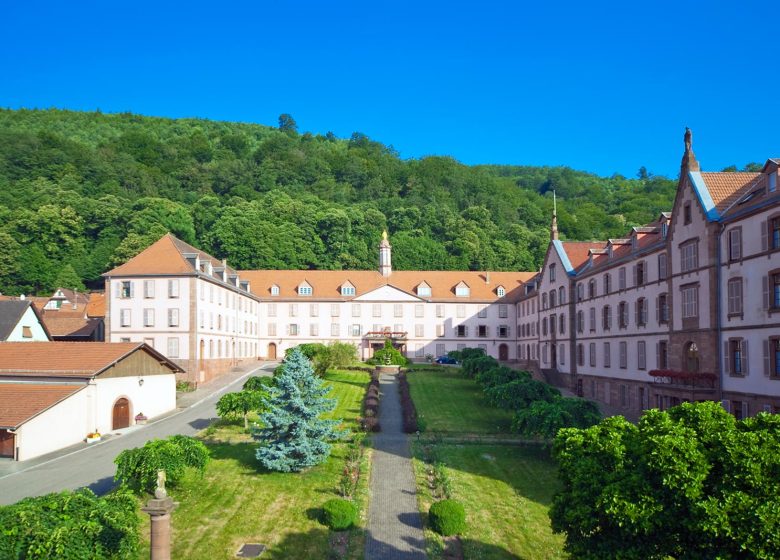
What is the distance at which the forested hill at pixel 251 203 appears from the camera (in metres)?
92.7

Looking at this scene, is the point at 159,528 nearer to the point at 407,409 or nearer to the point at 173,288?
the point at 407,409

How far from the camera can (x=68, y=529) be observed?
14.5 meters

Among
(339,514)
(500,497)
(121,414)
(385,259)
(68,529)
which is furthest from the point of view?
(385,259)

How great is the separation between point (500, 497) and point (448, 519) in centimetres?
475

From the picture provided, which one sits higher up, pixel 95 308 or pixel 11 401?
pixel 95 308

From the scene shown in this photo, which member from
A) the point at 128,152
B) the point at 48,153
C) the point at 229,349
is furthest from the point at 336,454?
the point at 128,152

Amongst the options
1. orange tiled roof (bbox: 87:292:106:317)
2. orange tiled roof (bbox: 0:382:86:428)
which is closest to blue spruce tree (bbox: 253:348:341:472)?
orange tiled roof (bbox: 0:382:86:428)

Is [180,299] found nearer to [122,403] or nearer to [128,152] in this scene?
[122,403]

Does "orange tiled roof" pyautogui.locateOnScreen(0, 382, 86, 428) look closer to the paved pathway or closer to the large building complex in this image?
the paved pathway

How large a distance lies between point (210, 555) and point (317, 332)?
57813 mm

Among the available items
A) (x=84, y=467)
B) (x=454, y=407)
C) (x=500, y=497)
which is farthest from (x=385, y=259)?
(x=500, y=497)

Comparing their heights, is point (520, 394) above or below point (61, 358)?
below

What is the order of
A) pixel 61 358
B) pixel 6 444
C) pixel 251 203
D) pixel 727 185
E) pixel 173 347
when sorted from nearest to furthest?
pixel 6 444
pixel 727 185
pixel 61 358
pixel 173 347
pixel 251 203

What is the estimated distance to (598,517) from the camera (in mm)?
15211
